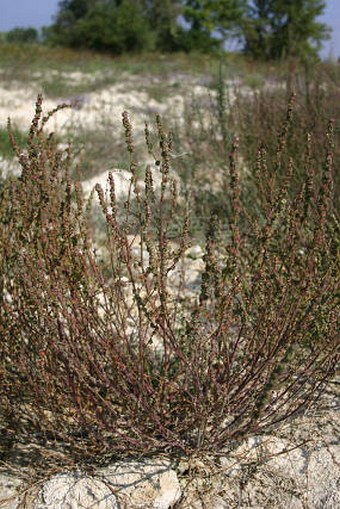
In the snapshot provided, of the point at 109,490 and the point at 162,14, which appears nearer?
the point at 109,490

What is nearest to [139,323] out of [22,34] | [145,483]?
[145,483]

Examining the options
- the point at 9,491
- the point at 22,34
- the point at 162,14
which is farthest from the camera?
the point at 22,34

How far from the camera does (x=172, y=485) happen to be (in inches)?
79.3

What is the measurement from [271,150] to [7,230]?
8.26 ft

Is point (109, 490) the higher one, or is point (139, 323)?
point (139, 323)

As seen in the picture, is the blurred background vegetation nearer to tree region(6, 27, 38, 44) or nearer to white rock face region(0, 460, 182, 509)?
tree region(6, 27, 38, 44)

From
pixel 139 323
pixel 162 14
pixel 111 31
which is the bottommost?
pixel 139 323

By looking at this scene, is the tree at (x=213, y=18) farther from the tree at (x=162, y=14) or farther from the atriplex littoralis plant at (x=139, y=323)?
the atriplex littoralis plant at (x=139, y=323)

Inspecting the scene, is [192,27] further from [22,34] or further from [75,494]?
[75,494]

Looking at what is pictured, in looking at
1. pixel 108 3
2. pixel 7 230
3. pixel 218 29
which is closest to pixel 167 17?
pixel 108 3

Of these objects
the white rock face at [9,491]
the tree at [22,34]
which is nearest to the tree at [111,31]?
the tree at [22,34]

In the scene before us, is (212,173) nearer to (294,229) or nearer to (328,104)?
(328,104)

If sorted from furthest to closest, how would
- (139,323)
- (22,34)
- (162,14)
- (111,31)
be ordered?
(22,34) < (162,14) < (111,31) < (139,323)

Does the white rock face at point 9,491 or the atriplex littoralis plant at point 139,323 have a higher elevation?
the atriplex littoralis plant at point 139,323
